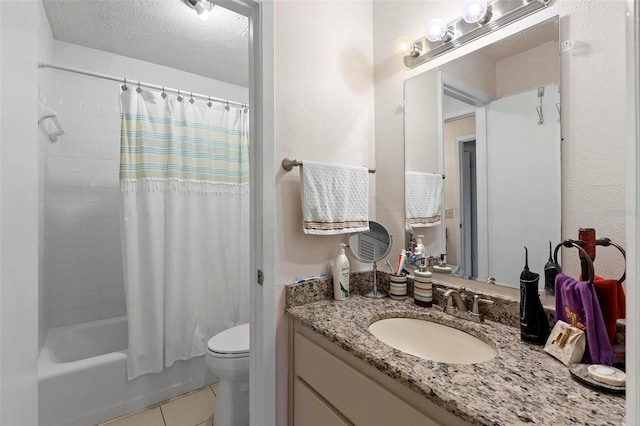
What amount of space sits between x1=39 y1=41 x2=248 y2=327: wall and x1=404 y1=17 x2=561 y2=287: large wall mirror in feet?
7.10

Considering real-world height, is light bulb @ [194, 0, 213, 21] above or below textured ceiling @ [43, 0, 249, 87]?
below

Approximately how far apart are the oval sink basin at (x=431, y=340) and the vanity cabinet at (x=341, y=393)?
0.18m

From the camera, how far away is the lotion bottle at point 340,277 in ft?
4.13

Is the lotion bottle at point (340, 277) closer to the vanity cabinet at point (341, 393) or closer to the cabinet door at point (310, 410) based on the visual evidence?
the vanity cabinet at point (341, 393)

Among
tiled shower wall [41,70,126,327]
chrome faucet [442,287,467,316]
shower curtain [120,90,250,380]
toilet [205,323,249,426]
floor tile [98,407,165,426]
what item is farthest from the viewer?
tiled shower wall [41,70,126,327]

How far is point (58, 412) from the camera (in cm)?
156

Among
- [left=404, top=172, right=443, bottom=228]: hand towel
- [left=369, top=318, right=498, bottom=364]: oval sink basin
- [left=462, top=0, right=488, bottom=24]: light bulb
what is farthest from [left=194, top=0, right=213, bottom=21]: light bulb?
[left=369, top=318, right=498, bottom=364]: oval sink basin

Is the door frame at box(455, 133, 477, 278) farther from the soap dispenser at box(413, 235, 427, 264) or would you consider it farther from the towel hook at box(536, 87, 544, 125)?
the towel hook at box(536, 87, 544, 125)

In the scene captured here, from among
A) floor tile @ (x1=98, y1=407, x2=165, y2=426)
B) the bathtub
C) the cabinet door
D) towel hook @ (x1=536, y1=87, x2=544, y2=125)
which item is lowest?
floor tile @ (x1=98, y1=407, x2=165, y2=426)

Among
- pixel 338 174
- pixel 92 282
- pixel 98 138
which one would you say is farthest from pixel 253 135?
pixel 92 282

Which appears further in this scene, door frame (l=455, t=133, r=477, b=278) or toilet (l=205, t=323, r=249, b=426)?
toilet (l=205, t=323, r=249, b=426)

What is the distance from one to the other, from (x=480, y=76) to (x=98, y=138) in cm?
247

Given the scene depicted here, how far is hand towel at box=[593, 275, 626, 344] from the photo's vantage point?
2.38ft

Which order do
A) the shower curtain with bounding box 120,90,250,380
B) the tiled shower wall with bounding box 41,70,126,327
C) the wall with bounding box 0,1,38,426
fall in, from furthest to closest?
the tiled shower wall with bounding box 41,70,126,327, the shower curtain with bounding box 120,90,250,380, the wall with bounding box 0,1,38,426
